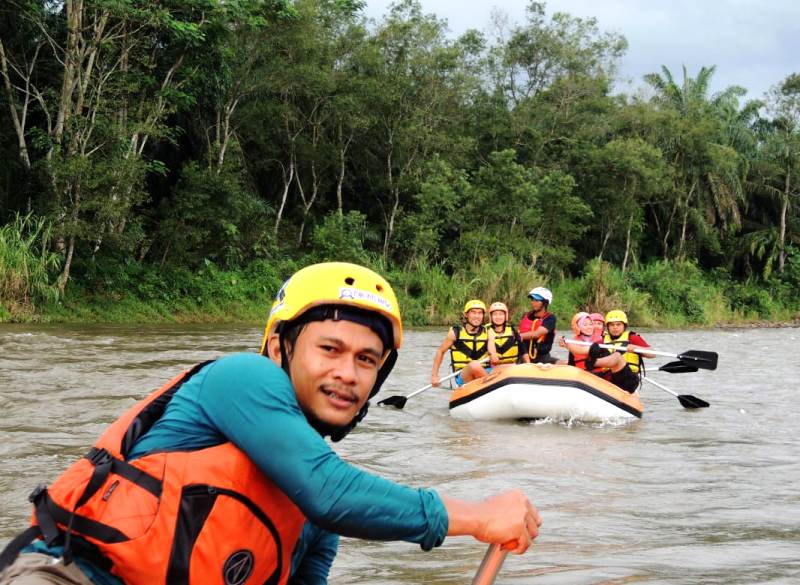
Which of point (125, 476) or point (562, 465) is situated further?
point (562, 465)

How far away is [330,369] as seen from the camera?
6.15ft

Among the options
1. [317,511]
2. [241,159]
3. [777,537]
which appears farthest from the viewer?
[241,159]

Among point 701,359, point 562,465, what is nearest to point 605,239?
point 701,359

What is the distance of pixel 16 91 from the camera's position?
65.7 feet

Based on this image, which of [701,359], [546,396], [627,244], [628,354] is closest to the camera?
[546,396]

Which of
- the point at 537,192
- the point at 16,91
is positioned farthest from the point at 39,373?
the point at 537,192

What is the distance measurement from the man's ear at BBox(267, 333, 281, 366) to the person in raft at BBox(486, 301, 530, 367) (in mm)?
8470

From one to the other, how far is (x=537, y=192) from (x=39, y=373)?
21.0 meters

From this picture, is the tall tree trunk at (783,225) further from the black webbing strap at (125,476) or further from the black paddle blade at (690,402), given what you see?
the black webbing strap at (125,476)

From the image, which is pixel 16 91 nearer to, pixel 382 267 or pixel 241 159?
pixel 241 159

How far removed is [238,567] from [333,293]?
0.55 metres

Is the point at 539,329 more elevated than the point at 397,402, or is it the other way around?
the point at 539,329

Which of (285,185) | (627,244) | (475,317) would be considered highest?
(285,185)

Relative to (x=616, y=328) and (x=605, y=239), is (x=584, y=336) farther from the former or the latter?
(x=605, y=239)
